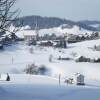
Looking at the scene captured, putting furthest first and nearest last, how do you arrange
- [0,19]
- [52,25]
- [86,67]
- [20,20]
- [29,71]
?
[52,25] < [86,67] < [29,71] < [20,20] < [0,19]

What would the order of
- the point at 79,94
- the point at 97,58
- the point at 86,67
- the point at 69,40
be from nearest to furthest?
the point at 79,94
the point at 86,67
the point at 97,58
the point at 69,40

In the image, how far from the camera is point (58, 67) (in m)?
38.4

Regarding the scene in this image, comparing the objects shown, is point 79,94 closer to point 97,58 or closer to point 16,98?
point 16,98

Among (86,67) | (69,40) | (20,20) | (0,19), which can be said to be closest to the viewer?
(0,19)

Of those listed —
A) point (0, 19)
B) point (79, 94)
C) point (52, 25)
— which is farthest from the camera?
point (52, 25)

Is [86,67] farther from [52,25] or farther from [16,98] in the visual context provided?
[52,25]

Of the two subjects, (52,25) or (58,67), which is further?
(52,25)

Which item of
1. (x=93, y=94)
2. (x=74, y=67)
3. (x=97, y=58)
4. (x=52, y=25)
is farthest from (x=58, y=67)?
(x=52, y=25)

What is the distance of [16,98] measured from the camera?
7523 mm

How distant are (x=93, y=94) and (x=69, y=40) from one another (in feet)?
236

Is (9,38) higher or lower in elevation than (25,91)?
higher

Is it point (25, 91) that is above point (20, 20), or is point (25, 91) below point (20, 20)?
below

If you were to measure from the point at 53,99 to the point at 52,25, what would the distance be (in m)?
142

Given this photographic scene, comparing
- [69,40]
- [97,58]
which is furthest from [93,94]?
[69,40]
